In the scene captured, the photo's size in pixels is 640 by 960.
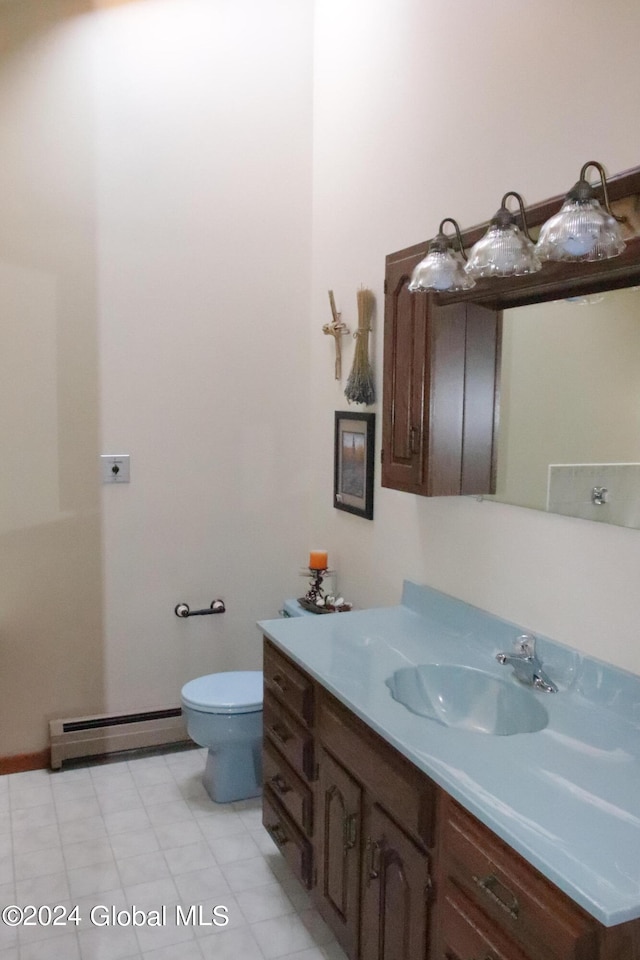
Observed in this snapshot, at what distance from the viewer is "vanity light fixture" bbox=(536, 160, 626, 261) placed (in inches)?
56.9

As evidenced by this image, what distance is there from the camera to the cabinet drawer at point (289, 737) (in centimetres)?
209

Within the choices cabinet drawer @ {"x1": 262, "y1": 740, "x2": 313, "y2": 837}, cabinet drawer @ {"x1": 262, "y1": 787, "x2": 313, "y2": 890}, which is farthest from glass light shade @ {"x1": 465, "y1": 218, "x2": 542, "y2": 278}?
cabinet drawer @ {"x1": 262, "y1": 787, "x2": 313, "y2": 890}

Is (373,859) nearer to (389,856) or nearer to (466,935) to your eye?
(389,856)

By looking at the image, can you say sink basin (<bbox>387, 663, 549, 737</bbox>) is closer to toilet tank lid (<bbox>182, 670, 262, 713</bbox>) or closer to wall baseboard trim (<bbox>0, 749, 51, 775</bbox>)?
toilet tank lid (<bbox>182, 670, 262, 713</bbox>)

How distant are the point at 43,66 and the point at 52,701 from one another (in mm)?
2415

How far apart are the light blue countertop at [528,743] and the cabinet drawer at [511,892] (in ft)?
0.16

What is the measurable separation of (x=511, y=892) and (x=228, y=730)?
1.57m

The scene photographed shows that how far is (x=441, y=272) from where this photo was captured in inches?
73.6

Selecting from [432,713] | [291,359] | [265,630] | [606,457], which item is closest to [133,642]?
[265,630]

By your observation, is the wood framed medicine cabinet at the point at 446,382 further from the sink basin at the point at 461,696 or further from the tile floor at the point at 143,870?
the tile floor at the point at 143,870

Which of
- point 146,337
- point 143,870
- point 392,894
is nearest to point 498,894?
point 392,894

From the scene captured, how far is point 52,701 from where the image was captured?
3037 millimetres

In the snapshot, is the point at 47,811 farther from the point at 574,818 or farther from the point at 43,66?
the point at 43,66

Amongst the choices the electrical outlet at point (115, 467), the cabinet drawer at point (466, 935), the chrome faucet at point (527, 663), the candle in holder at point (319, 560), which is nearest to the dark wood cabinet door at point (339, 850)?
the cabinet drawer at point (466, 935)
